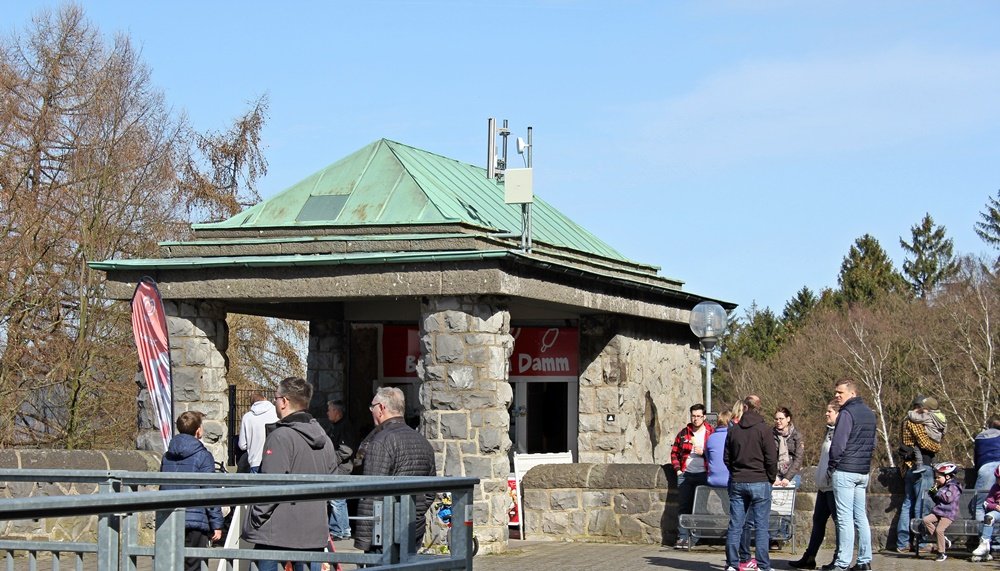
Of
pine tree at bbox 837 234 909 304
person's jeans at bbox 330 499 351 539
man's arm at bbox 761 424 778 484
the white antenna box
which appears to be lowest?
person's jeans at bbox 330 499 351 539

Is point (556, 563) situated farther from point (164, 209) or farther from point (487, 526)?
point (164, 209)

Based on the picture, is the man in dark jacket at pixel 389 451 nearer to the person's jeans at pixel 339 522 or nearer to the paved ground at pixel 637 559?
the person's jeans at pixel 339 522

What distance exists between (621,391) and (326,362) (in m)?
4.16

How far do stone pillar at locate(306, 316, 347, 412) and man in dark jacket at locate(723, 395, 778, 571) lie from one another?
8361 millimetres

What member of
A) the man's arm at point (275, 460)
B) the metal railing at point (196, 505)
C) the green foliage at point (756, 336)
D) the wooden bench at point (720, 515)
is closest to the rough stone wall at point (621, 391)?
the wooden bench at point (720, 515)

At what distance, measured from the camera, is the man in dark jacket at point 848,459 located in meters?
12.0

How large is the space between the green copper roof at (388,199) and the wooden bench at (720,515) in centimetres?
397

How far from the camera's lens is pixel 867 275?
225 ft

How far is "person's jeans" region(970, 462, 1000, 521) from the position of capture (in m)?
14.1

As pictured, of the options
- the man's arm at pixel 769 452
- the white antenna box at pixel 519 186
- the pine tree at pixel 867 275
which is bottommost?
the man's arm at pixel 769 452

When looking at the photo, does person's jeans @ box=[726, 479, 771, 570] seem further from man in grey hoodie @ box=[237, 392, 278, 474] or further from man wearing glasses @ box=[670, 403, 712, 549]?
man in grey hoodie @ box=[237, 392, 278, 474]

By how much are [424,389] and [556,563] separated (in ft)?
8.21

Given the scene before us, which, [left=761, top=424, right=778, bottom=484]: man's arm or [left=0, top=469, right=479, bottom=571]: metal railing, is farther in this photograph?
[left=761, top=424, right=778, bottom=484]: man's arm

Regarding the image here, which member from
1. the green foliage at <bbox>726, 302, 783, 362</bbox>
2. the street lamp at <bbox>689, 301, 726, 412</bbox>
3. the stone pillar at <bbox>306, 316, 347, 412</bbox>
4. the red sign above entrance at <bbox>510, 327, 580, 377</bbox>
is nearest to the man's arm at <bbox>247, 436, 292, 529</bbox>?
the street lamp at <bbox>689, 301, 726, 412</bbox>
